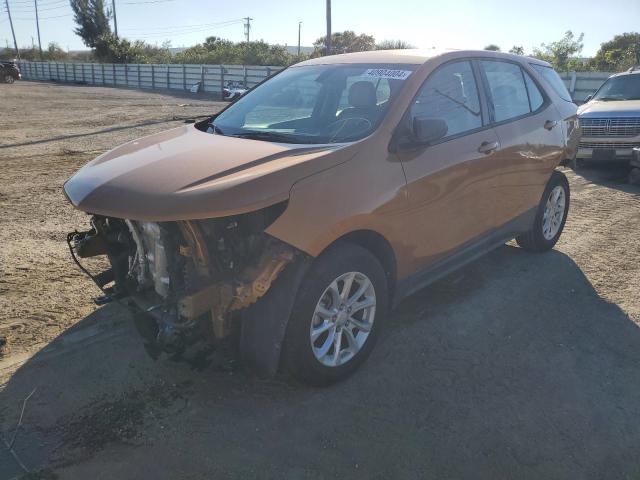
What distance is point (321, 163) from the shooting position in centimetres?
298

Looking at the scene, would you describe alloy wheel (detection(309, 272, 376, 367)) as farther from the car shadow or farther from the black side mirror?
the black side mirror

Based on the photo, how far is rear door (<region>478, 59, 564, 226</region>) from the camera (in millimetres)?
4371

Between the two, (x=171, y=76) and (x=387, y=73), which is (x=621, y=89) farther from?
(x=171, y=76)

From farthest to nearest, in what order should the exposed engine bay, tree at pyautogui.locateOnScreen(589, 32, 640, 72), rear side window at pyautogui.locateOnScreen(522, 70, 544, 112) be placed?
1. tree at pyautogui.locateOnScreen(589, 32, 640, 72)
2. rear side window at pyautogui.locateOnScreen(522, 70, 544, 112)
3. the exposed engine bay

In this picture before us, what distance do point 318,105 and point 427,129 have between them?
0.96 metres

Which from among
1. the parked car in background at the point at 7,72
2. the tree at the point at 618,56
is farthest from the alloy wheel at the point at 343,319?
the parked car in background at the point at 7,72

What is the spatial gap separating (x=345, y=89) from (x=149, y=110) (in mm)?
18440

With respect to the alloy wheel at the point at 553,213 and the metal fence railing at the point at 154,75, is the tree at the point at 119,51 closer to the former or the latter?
the metal fence railing at the point at 154,75

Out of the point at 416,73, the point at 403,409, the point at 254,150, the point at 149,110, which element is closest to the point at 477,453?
the point at 403,409

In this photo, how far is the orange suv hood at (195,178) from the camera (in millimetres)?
2598

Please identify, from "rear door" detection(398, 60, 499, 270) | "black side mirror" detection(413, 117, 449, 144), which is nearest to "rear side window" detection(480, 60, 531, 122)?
"rear door" detection(398, 60, 499, 270)

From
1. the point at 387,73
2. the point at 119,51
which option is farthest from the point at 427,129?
the point at 119,51

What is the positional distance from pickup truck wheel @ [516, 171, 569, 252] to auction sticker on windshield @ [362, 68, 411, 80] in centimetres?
226

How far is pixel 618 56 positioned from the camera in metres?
32.2
